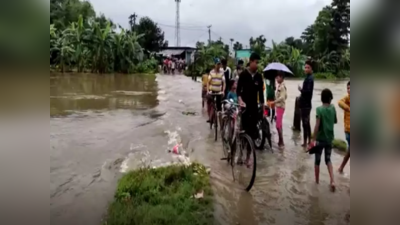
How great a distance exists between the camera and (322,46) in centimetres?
298

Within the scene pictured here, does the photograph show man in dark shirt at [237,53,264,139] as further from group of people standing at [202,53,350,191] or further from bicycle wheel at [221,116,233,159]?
bicycle wheel at [221,116,233,159]

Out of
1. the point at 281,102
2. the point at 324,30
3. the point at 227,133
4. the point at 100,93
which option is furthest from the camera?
the point at 100,93

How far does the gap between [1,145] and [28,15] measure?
438 millimetres

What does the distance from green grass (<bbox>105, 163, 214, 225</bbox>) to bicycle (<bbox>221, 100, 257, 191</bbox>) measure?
0.42m

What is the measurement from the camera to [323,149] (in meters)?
4.31

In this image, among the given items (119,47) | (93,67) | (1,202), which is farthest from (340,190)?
(93,67)

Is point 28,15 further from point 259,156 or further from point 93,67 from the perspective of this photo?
point 93,67

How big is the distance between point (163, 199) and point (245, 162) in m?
1.26

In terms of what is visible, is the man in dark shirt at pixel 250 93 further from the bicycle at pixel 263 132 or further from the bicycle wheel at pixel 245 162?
the bicycle at pixel 263 132

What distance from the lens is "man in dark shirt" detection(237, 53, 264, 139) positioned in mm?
4941

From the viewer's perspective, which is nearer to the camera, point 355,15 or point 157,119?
point 355,15

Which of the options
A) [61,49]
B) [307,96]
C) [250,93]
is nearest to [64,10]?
[61,49]

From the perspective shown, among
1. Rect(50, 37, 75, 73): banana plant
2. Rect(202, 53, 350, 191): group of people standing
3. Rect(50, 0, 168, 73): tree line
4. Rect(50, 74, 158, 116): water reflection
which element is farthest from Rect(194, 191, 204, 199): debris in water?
Rect(50, 0, 168, 73): tree line

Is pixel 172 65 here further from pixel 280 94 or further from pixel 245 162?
pixel 245 162
